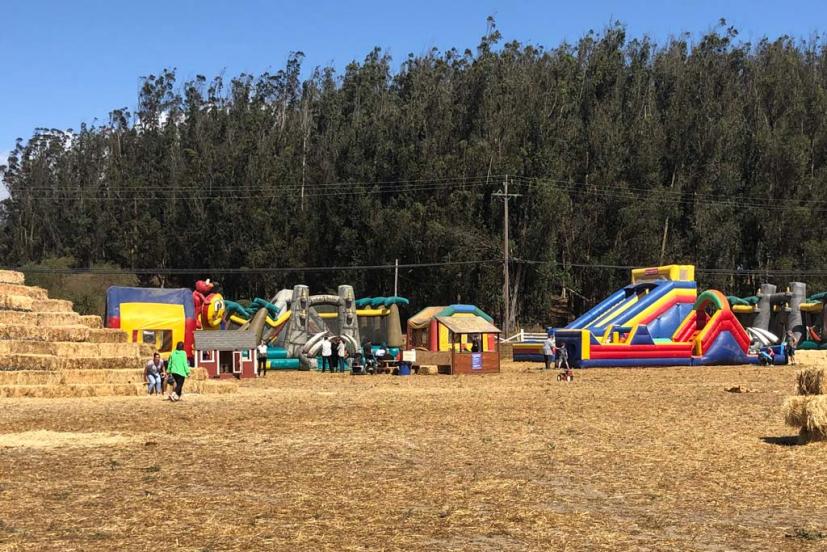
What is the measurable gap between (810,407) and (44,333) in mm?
23556

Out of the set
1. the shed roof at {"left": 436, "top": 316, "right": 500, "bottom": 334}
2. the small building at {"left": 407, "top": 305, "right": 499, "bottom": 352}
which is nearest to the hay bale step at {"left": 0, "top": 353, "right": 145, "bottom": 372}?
the shed roof at {"left": 436, "top": 316, "right": 500, "bottom": 334}

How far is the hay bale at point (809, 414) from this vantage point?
15727 mm

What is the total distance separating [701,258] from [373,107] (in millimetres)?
38392

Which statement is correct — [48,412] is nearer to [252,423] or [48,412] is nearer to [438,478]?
[252,423]

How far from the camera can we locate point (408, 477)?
13.3 metres

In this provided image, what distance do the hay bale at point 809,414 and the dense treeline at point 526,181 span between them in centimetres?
5636

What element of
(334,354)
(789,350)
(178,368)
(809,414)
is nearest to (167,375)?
(178,368)

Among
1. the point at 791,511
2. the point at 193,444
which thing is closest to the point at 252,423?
the point at 193,444

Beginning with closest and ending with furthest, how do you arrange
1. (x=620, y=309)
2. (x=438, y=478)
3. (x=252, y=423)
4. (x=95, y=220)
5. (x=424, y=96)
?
(x=438, y=478) → (x=252, y=423) → (x=620, y=309) → (x=424, y=96) → (x=95, y=220)

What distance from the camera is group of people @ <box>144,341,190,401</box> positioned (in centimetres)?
2594

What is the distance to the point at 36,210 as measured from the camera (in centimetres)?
11788

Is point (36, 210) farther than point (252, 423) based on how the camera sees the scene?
Yes

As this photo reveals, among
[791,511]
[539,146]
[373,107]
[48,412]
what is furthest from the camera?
[373,107]

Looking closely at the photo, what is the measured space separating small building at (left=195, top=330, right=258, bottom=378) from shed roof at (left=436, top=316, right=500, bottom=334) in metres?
8.39
